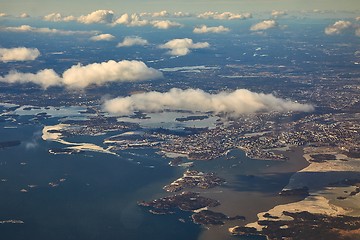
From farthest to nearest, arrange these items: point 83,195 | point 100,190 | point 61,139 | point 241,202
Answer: point 61,139, point 100,190, point 83,195, point 241,202

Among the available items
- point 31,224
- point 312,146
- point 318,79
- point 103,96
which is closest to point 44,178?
point 31,224

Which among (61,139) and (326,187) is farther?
(61,139)

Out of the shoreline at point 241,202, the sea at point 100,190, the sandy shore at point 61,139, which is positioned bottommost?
the shoreline at point 241,202

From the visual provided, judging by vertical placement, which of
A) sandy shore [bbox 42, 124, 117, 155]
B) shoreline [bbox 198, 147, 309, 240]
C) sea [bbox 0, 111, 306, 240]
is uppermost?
sandy shore [bbox 42, 124, 117, 155]

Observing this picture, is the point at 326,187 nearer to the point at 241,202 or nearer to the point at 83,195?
the point at 241,202

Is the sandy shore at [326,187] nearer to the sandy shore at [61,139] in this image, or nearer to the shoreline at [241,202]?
the shoreline at [241,202]

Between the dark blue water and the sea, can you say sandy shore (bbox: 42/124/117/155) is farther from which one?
the dark blue water

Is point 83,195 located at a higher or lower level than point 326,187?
higher

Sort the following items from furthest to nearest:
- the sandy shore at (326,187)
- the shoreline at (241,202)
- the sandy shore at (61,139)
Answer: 1. the sandy shore at (61,139)
2. the sandy shore at (326,187)
3. the shoreline at (241,202)

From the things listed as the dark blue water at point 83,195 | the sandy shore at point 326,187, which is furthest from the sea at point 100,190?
the sandy shore at point 326,187

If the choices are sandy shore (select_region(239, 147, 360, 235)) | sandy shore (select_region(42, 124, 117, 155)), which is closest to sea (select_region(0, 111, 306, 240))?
sandy shore (select_region(42, 124, 117, 155))

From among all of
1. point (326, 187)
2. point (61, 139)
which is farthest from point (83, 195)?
point (61, 139)

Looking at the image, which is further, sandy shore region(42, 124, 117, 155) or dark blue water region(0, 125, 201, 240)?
sandy shore region(42, 124, 117, 155)
